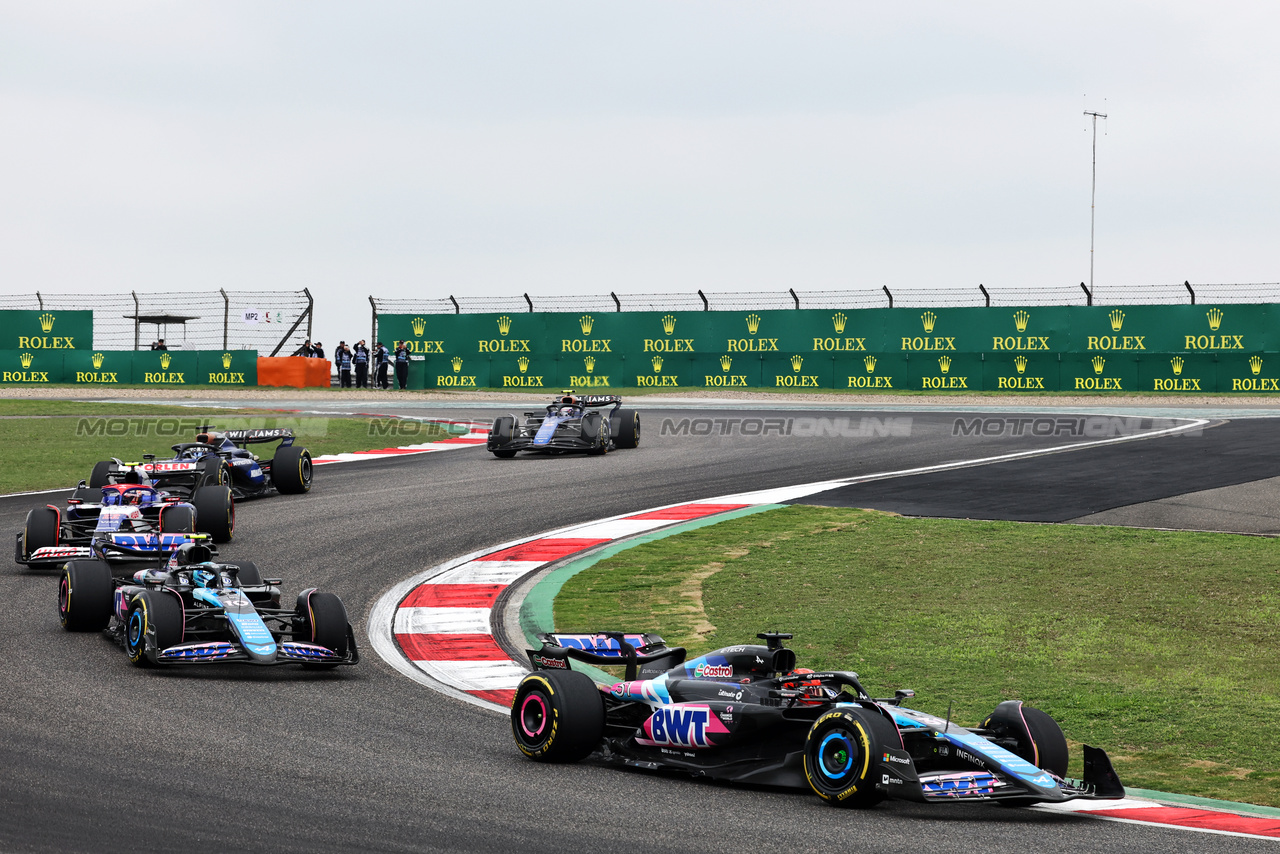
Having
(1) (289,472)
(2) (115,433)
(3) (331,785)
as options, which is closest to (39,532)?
(1) (289,472)

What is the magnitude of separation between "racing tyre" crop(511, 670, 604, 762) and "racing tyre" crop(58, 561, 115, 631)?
15.3 ft

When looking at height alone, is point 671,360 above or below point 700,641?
above

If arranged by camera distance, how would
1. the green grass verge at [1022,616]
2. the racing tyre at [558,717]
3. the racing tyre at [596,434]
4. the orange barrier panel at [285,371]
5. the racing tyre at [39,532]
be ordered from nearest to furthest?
the racing tyre at [558,717] → the green grass verge at [1022,616] → the racing tyre at [39,532] → the racing tyre at [596,434] → the orange barrier panel at [285,371]

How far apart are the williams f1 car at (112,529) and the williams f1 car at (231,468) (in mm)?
1953

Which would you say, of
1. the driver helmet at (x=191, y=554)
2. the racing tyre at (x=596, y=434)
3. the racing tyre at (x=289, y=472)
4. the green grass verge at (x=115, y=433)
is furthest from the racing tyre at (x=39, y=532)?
the racing tyre at (x=596, y=434)

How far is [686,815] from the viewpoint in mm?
6379

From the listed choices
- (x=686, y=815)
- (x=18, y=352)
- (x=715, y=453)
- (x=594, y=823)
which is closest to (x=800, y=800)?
(x=686, y=815)

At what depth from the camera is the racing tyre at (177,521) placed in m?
13.8

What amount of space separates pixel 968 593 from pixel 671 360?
98.9 feet

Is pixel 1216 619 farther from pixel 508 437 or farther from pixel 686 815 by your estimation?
pixel 508 437

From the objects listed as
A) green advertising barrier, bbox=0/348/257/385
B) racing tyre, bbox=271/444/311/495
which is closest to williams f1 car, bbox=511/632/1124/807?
racing tyre, bbox=271/444/311/495

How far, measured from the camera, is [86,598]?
10.7m

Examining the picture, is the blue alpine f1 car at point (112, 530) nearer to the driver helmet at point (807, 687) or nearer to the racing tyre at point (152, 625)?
the racing tyre at point (152, 625)

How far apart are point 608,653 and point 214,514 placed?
8219 mm
